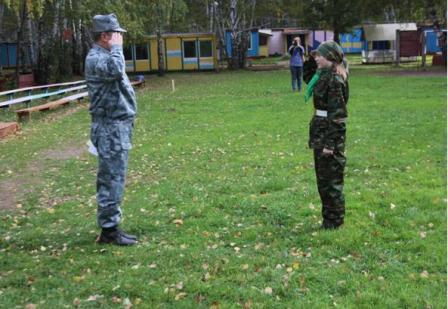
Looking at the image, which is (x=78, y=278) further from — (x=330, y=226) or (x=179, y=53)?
(x=179, y=53)

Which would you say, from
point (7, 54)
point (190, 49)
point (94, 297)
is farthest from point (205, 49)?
point (94, 297)

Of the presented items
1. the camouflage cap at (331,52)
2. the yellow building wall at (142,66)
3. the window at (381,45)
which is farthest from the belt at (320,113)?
the window at (381,45)

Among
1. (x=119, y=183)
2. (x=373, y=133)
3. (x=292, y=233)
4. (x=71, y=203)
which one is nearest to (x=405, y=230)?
(x=292, y=233)

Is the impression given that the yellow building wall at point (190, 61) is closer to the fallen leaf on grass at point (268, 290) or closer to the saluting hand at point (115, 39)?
the saluting hand at point (115, 39)

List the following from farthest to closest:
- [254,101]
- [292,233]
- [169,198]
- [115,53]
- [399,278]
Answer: [254,101], [169,198], [292,233], [115,53], [399,278]

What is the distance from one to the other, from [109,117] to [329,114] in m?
2.00

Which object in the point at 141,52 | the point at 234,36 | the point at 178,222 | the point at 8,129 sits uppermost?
the point at 234,36

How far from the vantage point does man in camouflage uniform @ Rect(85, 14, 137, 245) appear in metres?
5.21

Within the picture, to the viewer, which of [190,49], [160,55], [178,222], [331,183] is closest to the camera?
[331,183]

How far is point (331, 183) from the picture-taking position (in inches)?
217

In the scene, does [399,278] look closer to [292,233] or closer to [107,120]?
[292,233]

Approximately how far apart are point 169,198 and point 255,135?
4.64 meters

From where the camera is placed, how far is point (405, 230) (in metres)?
5.45

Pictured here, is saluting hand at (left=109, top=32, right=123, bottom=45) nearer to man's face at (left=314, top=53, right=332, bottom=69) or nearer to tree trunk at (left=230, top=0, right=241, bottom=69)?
man's face at (left=314, top=53, right=332, bottom=69)
